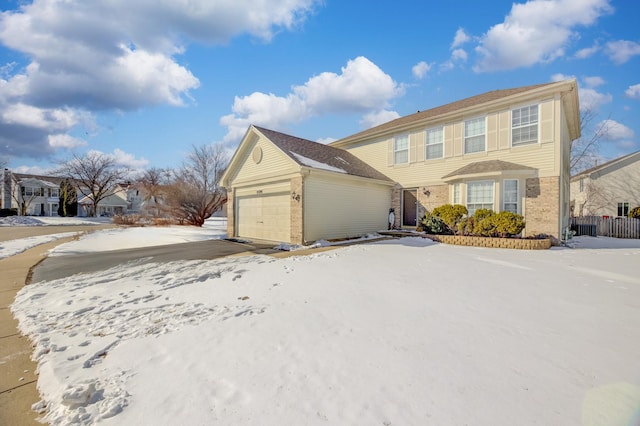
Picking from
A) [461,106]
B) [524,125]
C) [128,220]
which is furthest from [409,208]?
[128,220]

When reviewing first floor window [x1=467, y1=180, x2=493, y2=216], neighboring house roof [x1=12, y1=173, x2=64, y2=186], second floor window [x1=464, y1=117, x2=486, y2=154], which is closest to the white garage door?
first floor window [x1=467, y1=180, x2=493, y2=216]

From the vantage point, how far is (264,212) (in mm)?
13258

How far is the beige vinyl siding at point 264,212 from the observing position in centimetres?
1209

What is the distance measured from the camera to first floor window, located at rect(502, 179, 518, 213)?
11297mm

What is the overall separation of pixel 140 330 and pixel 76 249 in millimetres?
10324

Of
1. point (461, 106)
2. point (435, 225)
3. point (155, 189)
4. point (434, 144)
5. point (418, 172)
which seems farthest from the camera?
point (155, 189)

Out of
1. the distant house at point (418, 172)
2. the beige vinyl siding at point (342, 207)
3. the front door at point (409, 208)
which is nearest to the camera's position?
the distant house at point (418, 172)

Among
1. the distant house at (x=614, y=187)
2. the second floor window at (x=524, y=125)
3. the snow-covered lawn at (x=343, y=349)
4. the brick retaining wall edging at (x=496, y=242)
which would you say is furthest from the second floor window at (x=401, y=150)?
the distant house at (x=614, y=187)

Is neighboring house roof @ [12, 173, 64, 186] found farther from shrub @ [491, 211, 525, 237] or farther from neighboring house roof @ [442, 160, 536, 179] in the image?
shrub @ [491, 211, 525, 237]

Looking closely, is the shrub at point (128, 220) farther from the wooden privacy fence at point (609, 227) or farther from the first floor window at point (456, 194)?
the wooden privacy fence at point (609, 227)

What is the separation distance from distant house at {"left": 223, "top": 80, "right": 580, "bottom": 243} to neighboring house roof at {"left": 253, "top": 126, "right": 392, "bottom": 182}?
3.7 inches

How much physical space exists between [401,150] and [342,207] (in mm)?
5219

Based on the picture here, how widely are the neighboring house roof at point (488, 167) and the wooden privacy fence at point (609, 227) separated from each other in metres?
7.76

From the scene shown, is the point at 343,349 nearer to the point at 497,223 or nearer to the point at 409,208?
the point at 497,223
